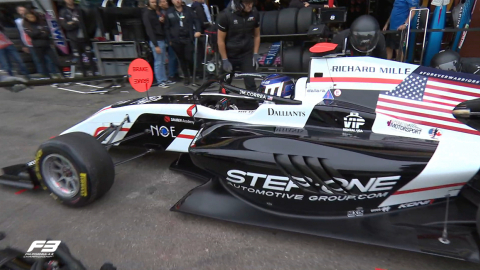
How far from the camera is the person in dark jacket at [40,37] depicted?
6957 mm

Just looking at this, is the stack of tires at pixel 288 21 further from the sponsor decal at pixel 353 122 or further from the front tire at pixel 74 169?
the front tire at pixel 74 169

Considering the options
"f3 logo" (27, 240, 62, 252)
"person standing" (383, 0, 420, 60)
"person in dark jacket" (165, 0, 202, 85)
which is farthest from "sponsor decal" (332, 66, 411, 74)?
"person in dark jacket" (165, 0, 202, 85)

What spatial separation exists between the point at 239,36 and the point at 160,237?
10.9 feet

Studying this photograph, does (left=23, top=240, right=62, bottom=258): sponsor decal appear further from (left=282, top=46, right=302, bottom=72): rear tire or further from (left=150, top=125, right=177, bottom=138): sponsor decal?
(left=282, top=46, right=302, bottom=72): rear tire

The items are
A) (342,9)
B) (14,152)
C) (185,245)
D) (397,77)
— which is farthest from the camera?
(342,9)

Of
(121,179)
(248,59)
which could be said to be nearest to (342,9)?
(248,59)

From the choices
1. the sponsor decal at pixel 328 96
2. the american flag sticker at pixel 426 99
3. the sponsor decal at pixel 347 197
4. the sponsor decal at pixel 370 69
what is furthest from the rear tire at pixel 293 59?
the sponsor decal at pixel 347 197

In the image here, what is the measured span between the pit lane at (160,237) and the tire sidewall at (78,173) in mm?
130

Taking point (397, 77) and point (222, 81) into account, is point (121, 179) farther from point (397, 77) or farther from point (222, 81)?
point (397, 77)

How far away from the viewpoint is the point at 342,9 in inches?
239

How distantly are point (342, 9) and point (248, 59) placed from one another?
256 centimetres

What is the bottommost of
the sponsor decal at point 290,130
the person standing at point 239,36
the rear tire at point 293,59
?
the sponsor decal at point 290,130

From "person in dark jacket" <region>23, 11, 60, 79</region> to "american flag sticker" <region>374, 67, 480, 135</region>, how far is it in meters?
7.82

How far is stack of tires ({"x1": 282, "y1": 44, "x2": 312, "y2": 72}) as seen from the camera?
21.1 feet
